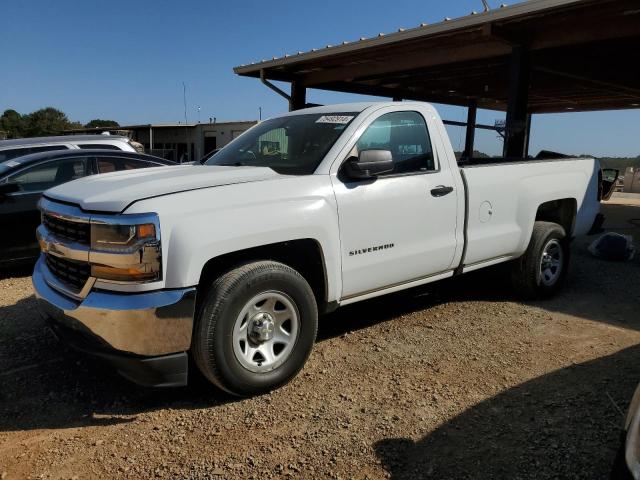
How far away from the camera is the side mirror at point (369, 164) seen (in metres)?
3.60

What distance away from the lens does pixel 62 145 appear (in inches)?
335

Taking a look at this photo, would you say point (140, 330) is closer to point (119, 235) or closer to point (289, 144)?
point (119, 235)

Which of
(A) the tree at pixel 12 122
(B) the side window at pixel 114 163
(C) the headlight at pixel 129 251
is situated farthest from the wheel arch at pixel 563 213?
(A) the tree at pixel 12 122

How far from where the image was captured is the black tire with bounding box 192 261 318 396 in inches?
120

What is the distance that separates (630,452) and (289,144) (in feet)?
10.2

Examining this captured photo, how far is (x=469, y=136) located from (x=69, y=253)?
16279 millimetres

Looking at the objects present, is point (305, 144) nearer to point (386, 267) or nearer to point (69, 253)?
point (386, 267)

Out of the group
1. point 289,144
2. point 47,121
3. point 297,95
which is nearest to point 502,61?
point 297,95

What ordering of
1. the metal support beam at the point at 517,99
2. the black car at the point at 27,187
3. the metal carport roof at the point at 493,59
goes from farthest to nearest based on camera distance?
the metal support beam at the point at 517,99
the metal carport roof at the point at 493,59
the black car at the point at 27,187

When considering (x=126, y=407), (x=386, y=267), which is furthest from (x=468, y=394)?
(x=126, y=407)

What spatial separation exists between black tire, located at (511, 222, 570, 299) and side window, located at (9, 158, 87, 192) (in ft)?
17.6

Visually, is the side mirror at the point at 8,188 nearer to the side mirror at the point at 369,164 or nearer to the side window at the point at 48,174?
the side window at the point at 48,174

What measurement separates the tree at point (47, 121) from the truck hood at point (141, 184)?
218ft

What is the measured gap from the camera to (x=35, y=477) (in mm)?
2627
